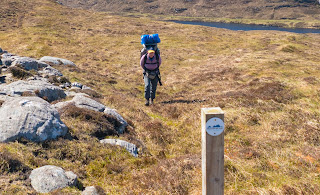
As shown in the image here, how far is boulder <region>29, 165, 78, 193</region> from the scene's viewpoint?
15.1ft

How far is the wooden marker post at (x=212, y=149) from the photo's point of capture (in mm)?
3223

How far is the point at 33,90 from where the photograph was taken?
9.70 m

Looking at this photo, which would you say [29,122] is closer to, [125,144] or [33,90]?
[125,144]

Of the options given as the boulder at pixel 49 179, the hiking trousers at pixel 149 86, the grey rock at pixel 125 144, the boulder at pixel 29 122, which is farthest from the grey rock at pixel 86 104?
the hiking trousers at pixel 149 86

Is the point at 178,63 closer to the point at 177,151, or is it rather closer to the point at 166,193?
the point at 177,151

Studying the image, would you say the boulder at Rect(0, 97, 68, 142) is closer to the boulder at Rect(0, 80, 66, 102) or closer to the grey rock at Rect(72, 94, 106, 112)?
the grey rock at Rect(72, 94, 106, 112)

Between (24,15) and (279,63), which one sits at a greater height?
(24,15)

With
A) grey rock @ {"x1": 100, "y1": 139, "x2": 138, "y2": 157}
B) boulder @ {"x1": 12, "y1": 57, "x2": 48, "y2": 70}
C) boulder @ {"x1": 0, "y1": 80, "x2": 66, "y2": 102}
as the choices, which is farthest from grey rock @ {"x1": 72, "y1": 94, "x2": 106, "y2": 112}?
boulder @ {"x1": 12, "y1": 57, "x2": 48, "y2": 70}

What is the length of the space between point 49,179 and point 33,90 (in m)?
6.17

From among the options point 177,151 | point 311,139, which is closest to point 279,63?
point 311,139

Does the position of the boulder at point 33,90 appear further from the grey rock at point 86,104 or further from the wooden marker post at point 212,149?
the wooden marker post at point 212,149

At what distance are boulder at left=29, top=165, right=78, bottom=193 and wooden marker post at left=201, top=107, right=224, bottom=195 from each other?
3055mm

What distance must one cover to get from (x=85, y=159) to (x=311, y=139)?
726 cm

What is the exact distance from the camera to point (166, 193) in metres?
5.18
